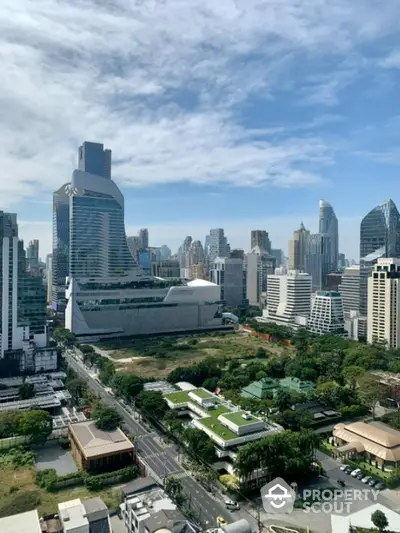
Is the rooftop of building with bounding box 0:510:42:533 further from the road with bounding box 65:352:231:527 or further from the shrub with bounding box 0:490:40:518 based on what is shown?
the road with bounding box 65:352:231:527

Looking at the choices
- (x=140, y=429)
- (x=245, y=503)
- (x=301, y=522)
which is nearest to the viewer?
(x=301, y=522)

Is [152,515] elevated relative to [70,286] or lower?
lower

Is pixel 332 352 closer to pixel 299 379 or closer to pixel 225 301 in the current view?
pixel 299 379

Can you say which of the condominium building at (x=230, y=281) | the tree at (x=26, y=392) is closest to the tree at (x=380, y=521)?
the tree at (x=26, y=392)

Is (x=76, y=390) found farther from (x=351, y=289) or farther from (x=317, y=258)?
(x=317, y=258)

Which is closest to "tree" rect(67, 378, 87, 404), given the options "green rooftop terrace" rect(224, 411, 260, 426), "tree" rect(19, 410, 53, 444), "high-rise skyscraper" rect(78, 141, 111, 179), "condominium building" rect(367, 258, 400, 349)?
"tree" rect(19, 410, 53, 444)

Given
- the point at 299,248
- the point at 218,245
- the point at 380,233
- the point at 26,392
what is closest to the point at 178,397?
the point at 26,392

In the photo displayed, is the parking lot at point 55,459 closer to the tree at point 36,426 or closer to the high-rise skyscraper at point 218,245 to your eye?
the tree at point 36,426

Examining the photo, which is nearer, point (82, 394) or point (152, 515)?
point (152, 515)

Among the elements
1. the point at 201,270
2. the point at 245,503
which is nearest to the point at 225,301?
the point at 201,270
